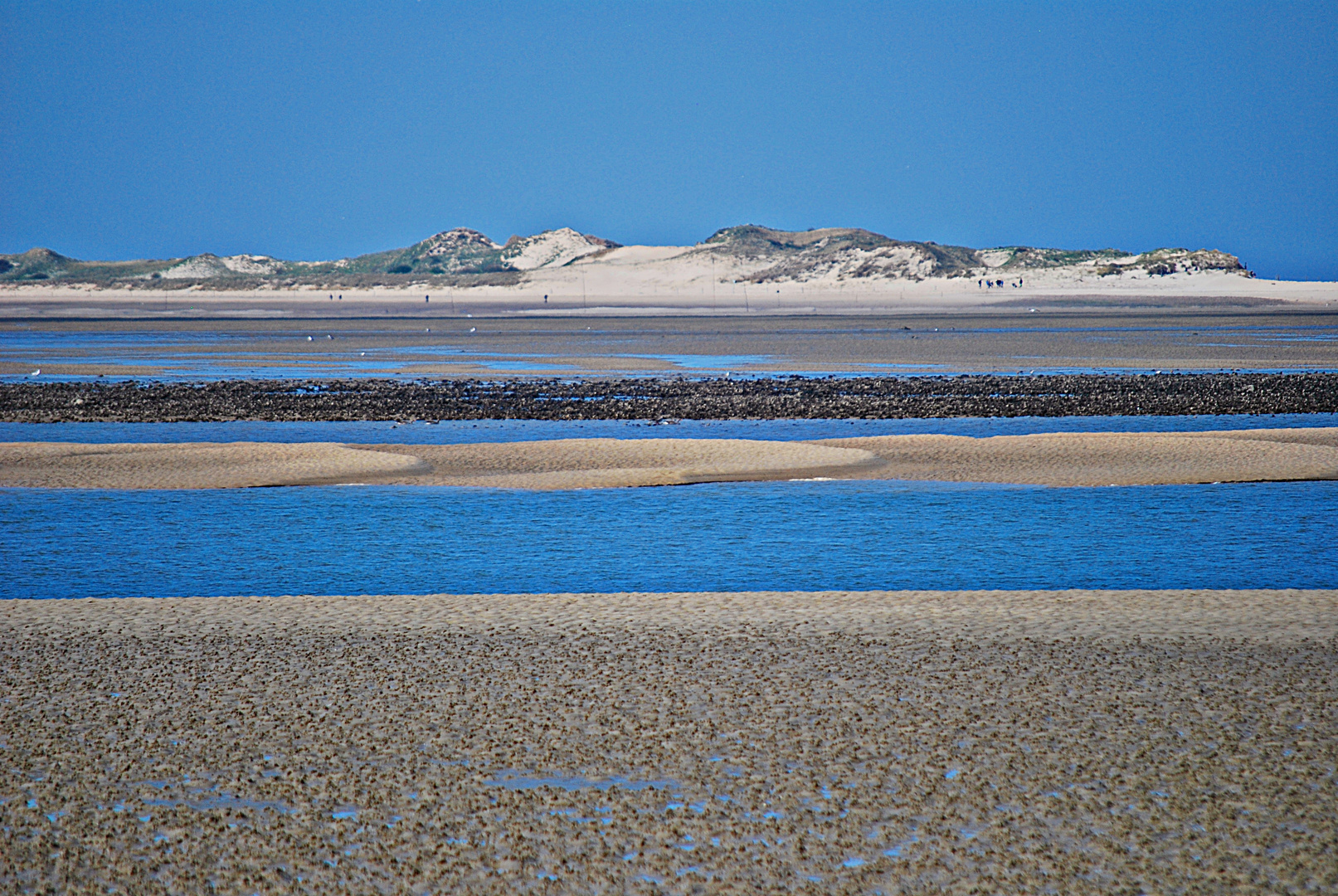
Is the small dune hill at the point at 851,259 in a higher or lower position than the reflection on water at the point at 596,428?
higher

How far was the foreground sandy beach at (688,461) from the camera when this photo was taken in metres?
13.1

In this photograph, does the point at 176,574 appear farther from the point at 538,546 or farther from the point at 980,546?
the point at 980,546

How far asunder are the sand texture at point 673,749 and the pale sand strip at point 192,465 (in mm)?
5957

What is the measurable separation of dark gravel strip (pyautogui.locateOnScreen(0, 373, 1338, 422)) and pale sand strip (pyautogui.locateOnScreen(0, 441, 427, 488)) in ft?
14.1

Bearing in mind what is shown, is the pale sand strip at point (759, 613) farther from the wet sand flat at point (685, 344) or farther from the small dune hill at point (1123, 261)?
the small dune hill at point (1123, 261)

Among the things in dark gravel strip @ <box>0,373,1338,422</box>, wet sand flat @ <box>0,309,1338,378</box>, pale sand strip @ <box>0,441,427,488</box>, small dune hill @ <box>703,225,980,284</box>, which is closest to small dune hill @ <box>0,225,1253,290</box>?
small dune hill @ <box>703,225,980,284</box>

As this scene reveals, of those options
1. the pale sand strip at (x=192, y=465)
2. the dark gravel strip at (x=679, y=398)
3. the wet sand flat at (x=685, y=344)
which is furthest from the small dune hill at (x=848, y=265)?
the pale sand strip at (x=192, y=465)

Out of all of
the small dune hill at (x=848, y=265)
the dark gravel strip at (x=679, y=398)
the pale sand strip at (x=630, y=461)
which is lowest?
the pale sand strip at (x=630, y=461)

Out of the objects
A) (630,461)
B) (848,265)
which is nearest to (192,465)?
(630,461)

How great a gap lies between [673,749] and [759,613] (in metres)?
2.32

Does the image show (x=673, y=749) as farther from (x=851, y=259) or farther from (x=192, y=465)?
(x=851, y=259)

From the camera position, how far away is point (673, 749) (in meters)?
4.91

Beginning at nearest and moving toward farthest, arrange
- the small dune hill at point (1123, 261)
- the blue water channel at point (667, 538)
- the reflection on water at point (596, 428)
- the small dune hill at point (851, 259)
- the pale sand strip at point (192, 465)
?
1. the blue water channel at point (667, 538)
2. the pale sand strip at point (192, 465)
3. the reflection on water at point (596, 428)
4. the small dune hill at point (1123, 261)
5. the small dune hill at point (851, 259)

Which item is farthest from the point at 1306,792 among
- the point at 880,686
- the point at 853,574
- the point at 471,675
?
the point at 853,574
